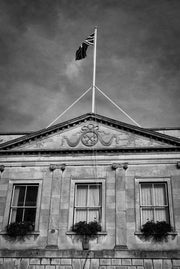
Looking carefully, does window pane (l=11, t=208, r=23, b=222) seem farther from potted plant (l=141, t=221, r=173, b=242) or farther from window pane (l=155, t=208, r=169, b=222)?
window pane (l=155, t=208, r=169, b=222)

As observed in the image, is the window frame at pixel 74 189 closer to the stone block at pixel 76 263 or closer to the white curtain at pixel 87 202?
the white curtain at pixel 87 202

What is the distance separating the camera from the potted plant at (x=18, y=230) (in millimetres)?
15305

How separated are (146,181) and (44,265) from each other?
6297 mm

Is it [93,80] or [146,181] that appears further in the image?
[93,80]

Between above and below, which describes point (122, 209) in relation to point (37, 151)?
below

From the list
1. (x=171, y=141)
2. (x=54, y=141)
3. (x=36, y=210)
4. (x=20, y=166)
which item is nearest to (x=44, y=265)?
(x=36, y=210)

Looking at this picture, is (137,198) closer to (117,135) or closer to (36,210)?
(117,135)

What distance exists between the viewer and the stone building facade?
14.6m

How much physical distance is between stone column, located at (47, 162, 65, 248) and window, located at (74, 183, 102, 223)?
3.04 feet

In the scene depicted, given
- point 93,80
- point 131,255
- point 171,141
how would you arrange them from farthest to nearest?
1. point 93,80
2. point 171,141
3. point 131,255

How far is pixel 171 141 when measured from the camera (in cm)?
1672

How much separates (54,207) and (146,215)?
4.56 metres

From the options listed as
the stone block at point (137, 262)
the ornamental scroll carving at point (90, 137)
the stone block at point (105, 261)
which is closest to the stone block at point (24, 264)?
the stone block at point (105, 261)

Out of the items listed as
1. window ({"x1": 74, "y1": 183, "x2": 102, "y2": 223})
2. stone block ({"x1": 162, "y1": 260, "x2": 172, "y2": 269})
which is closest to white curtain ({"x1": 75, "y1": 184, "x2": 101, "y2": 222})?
window ({"x1": 74, "y1": 183, "x2": 102, "y2": 223})
